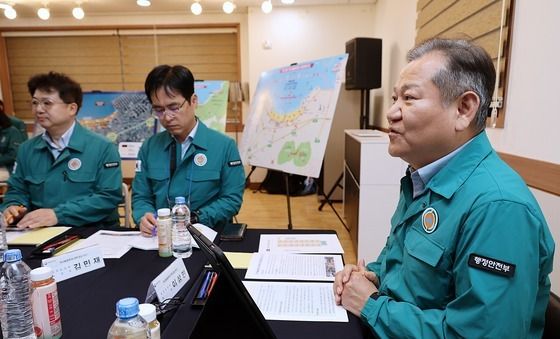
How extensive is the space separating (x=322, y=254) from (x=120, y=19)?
5.31 meters

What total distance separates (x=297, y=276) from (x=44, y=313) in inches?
24.7

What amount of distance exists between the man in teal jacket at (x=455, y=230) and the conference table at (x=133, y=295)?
0.46 feet

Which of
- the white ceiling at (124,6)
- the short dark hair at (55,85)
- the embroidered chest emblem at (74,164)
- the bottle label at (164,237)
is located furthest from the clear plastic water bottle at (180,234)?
the white ceiling at (124,6)

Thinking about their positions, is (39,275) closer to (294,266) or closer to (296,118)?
(294,266)

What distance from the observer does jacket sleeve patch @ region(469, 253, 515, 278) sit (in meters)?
0.66

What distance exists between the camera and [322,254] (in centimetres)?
119

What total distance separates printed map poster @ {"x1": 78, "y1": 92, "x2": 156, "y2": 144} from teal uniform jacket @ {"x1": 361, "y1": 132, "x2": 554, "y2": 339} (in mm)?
3330

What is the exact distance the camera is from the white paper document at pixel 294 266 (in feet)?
3.41

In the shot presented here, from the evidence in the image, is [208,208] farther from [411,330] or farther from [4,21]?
[4,21]

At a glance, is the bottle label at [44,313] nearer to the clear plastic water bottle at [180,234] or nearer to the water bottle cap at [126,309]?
the water bottle cap at [126,309]

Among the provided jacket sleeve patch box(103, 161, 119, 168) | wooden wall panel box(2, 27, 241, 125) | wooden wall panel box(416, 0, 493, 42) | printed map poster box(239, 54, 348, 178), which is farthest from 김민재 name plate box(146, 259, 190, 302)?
wooden wall panel box(2, 27, 241, 125)

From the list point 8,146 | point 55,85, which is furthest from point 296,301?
point 8,146

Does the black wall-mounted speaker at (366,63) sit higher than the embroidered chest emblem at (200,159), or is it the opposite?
the black wall-mounted speaker at (366,63)

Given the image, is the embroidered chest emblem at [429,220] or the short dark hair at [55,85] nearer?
the embroidered chest emblem at [429,220]
